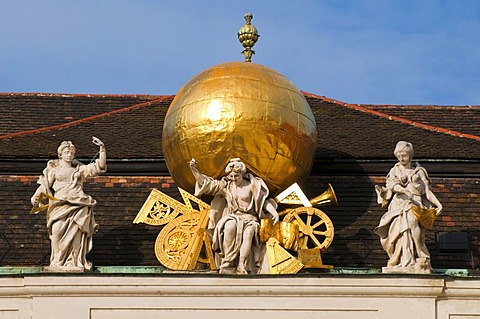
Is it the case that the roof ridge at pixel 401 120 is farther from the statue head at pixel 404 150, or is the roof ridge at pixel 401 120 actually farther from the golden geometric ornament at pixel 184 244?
the golden geometric ornament at pixel 184 244

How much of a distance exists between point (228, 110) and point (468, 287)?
3.78 meters

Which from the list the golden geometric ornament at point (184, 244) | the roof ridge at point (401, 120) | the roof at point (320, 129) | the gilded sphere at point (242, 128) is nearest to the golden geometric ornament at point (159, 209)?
the golden geometric ornament at point (184, 244)

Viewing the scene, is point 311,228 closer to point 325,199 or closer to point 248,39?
point 325,199

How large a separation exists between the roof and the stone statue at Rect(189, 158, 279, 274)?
8.08ft

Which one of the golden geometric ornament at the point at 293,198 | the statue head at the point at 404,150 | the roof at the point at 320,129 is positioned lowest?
the golden geometric ornament at the point at 293,198

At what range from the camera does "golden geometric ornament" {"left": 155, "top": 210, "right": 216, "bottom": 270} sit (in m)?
31.1

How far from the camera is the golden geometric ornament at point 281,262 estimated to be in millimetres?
30750

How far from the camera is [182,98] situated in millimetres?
31938

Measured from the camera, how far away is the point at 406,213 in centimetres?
3105

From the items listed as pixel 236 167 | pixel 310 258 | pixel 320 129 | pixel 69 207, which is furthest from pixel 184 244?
pixel 320 129

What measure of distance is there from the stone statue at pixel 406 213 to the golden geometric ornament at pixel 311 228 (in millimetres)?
652

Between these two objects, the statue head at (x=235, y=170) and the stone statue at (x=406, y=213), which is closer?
the stone statue at (x=406, y=213)

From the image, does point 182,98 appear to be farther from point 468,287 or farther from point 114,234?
point 468,287
